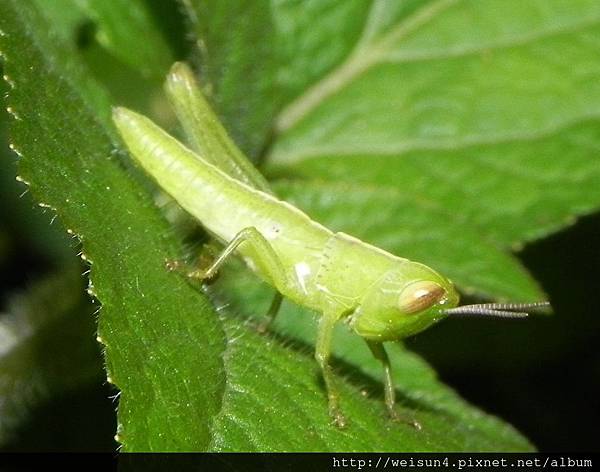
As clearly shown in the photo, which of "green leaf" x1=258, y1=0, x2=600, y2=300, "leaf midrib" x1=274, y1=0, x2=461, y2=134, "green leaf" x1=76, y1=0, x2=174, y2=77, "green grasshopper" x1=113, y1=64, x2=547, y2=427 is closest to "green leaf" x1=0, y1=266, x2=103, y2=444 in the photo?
"green grasshopper" x1=113, y1=64, x2=547, y2=427

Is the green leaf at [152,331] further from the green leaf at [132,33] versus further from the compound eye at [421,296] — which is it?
the green leaf at [132,33]

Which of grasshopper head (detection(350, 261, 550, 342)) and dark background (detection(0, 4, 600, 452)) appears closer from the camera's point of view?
grasshopper head (detection(350, 261, 550, 342))

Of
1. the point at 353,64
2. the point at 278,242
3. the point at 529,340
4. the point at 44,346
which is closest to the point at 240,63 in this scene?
the point at 278,242

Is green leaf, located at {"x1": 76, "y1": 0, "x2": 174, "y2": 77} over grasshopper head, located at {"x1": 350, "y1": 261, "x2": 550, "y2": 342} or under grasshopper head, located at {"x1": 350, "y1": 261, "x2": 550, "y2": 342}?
over

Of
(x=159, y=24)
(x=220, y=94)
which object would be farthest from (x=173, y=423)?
(x=159, y=24)

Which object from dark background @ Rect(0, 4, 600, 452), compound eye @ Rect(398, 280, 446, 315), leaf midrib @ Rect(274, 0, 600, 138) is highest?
leaf midrib @ Rect(274, 0, 600, 138)

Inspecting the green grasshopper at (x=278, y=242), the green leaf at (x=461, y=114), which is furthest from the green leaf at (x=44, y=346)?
the green leaf at (x=461, y=114)

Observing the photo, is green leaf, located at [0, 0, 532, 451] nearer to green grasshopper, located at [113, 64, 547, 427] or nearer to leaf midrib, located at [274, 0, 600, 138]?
green grasshopper, located at [113, 64, 547, 427]

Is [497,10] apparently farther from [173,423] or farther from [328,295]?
[173,423]
